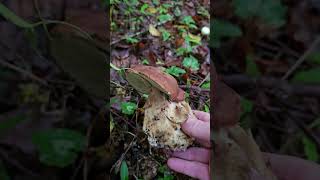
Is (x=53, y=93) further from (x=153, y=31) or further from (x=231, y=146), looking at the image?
(x=231, y=146)

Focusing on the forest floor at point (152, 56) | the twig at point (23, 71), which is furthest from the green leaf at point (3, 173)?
the forest floor at point (152, 56)

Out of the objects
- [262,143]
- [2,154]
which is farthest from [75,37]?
[262,143]

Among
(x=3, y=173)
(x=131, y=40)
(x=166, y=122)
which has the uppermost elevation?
(x=131, y=40)

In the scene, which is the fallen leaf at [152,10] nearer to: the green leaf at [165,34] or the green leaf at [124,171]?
the green leaf at [165,34]

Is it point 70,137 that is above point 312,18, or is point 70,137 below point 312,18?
below

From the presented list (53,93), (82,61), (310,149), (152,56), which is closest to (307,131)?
(310,149)

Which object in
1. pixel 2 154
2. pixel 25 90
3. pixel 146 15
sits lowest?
pixel 2 154

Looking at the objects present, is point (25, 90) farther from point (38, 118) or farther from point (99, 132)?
point (99, 132)

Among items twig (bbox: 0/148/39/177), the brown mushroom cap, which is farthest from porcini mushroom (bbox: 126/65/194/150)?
twig (bbox: 0/148/39/177)
